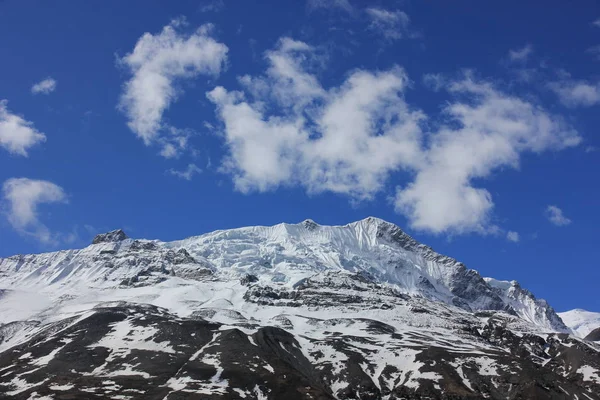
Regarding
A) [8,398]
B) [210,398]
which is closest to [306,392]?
[210,398]

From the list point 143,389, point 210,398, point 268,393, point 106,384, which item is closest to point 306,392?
point 268,393

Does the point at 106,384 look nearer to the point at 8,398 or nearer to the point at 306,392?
the point at 8,398

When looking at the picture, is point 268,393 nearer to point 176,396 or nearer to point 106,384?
point 176,396

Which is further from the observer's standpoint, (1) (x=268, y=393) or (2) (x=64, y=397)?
(1) (x=268, y=393)

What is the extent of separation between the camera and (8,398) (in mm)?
187125

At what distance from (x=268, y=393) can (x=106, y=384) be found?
54.2m

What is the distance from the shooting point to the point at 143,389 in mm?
193750

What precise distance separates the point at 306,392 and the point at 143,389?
53241mm

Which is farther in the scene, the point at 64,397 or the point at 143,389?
the point at 143,389

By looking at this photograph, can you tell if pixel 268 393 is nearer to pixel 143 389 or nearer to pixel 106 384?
pixel 143 389

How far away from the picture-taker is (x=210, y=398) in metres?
185

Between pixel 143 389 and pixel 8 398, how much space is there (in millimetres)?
41078

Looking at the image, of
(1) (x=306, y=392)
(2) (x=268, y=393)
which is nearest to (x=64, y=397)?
(2) (x=268, y=393)

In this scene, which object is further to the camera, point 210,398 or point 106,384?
point 106,384
